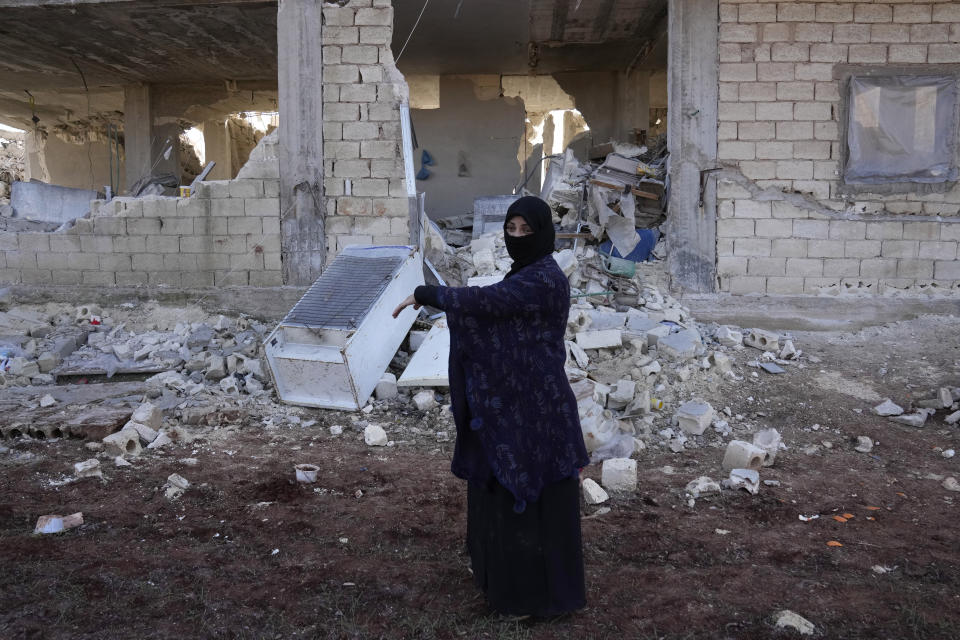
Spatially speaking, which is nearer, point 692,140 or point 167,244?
point 692,140

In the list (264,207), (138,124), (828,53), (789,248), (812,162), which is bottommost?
(789,248)

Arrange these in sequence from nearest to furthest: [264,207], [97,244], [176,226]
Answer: [264,207], [176,226], [97,244]

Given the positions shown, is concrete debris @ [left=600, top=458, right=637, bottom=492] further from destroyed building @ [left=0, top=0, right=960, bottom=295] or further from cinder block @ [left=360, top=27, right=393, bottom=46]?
cinder block @ [left=360, top=27, right=393, bottom=46]

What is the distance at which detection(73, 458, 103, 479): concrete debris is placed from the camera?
3.96 m

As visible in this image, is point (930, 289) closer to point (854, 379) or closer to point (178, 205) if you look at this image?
point (854, 379)

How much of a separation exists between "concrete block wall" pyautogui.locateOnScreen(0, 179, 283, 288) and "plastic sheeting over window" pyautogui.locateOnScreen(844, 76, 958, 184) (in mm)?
5864

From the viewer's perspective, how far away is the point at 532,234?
2402 millimetres

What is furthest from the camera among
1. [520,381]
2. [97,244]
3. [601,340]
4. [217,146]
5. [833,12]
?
[217,146]

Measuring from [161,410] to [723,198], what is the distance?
17.8ft

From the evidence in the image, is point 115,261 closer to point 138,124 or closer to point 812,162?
point 138,124

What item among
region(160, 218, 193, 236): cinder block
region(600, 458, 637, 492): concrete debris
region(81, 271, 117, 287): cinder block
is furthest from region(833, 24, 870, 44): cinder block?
region(81, 271, 117, 287): cinder block

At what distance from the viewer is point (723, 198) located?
674 cm

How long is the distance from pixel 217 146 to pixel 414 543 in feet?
38.8

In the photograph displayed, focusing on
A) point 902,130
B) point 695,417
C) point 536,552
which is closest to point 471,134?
point 902,130
